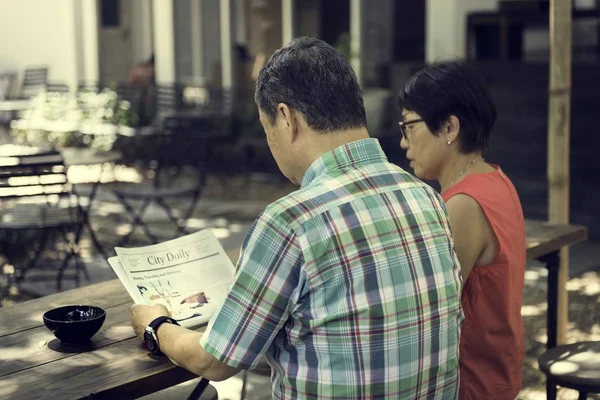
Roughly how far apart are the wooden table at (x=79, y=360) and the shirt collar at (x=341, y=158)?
24.1 inches

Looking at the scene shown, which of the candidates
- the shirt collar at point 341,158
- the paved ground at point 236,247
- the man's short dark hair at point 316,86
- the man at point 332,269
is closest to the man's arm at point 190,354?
the man at point 332,269

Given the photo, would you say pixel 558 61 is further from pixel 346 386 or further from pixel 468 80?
pixel 346 386

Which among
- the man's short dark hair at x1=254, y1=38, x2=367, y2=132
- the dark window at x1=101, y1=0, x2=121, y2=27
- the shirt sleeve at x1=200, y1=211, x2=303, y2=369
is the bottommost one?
the shirt sleeve at x1=200, y1=211, x2=303, y2=369

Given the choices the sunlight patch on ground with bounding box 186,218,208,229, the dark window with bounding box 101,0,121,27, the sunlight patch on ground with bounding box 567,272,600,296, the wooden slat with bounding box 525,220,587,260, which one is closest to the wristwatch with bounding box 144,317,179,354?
the wooden slat with bounding box 525,220,587,260

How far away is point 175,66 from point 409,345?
1298 cm

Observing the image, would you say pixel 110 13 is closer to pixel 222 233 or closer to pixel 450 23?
pixel 450 23

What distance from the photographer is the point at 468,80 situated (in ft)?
9.87

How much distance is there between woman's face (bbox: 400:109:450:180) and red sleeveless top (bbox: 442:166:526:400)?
0.19 m

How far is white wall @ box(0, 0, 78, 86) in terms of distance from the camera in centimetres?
1653

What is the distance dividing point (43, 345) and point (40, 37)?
15.7 metres

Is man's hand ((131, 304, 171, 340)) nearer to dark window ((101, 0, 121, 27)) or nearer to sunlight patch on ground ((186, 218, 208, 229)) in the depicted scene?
sunlight patch on ground ((186, 218, 208, 229))

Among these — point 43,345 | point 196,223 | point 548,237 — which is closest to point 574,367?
point 548,237

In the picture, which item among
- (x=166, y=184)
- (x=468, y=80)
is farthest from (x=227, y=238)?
(x=468, y=80)

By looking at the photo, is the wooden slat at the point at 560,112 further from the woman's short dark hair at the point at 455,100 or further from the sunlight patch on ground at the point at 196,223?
the sunlight patch on ground at the point at 196,223
